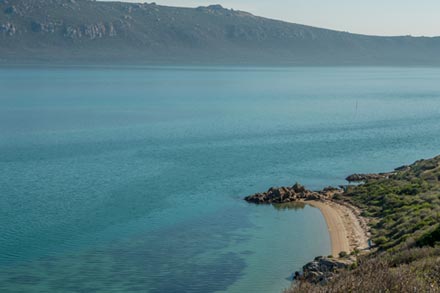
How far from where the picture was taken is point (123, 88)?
4988 inches

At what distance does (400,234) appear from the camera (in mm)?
22641

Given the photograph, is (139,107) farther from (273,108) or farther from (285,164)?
(285,164)

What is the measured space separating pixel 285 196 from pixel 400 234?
10954mm

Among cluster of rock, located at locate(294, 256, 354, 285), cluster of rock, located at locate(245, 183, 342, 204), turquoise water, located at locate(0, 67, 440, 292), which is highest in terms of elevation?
cluster of rock, located at locate(294, 256, 354, 285)

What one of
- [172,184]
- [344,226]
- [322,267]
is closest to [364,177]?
[172,184]

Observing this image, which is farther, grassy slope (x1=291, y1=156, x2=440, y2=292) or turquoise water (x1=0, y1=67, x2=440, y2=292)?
turquoise water (x1=0, y1=67, x2=440, y2=292)

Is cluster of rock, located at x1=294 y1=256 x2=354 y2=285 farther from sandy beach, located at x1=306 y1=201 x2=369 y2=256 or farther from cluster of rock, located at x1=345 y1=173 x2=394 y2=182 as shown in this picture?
cluster of rock, located at x1=345 y1=173 x2=394 y2=182

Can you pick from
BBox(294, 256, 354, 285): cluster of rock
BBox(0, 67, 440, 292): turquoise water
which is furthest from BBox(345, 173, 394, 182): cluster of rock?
BBox(294, 256, 354, 285): cluster of rock

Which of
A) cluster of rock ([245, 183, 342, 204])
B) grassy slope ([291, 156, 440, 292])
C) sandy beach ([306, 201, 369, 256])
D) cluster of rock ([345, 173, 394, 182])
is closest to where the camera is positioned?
grassy slope ([291, 156, 440, 292])

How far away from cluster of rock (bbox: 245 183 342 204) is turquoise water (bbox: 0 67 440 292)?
1.19m

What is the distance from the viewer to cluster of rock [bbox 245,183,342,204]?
32.9 meters

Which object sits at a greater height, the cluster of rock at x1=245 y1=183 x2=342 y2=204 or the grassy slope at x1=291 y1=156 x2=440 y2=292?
the grassy slope at x1=291 y1=156 x2=440 y2=292

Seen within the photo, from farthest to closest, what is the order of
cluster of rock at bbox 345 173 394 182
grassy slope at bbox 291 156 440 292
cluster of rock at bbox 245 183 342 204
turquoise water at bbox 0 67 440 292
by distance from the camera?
cluster of rock at bbox 345 173 394 182
cluster of rock at bbox 245 183 342 204
turquoise water at bbox 0 67 440 292
grassy slope at bbox 291 156 440 292

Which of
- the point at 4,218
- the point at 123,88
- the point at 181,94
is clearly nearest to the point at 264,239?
the point at 4,218
